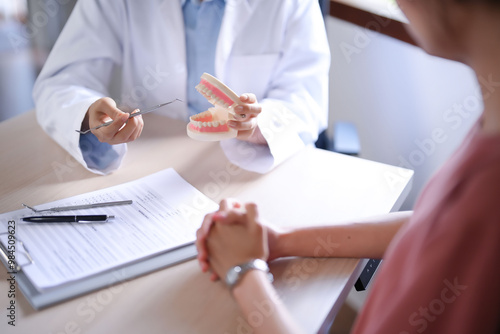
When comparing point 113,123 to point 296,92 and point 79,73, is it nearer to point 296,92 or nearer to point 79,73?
point 79,73

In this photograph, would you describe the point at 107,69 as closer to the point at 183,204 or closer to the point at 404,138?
the point at 183,204

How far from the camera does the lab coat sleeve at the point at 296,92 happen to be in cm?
115

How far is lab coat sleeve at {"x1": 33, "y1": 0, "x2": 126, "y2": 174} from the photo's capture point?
44.6 inches

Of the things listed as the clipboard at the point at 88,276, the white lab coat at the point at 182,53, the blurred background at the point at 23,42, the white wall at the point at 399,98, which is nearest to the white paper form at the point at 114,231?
the clipboard at the point at 88,276

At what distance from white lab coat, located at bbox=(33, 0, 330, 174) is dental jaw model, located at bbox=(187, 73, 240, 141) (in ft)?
0.66

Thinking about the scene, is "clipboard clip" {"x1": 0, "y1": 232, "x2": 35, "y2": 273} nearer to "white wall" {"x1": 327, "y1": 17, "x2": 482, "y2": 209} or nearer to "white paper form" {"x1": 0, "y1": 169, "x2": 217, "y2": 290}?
"white paper form" {"x1": 0, "y1": 169, "x2": 217, "y2": 290}

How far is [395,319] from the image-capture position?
0.56 metres

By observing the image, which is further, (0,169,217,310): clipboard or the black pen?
the black pen

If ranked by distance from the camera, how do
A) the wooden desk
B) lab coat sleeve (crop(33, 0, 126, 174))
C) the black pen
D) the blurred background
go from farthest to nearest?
the blurred background, lab coat sleeve (crop(33, 0, 126, 174)), the black pen, the wooden desk

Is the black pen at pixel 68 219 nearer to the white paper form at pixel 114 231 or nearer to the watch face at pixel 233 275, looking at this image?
the white paper form at pixel 114 231

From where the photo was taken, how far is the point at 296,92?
129 cm

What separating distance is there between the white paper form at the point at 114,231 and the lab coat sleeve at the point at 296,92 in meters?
0.22

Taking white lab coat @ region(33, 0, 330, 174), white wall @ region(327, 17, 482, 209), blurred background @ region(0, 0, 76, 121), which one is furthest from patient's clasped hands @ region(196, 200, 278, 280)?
blurred background @ region(0, 0, 76, 121)

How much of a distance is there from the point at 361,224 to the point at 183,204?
33 centimetres
